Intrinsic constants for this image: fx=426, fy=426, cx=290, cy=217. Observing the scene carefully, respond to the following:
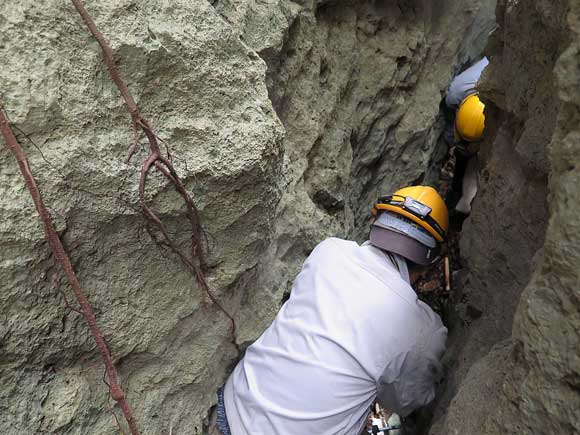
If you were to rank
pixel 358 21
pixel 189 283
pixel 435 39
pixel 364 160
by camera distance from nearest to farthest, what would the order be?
pixel 189 283 → pixel 358 21 → pixel 364 160 → pixel 435 39

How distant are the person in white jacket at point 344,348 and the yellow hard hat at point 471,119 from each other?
178 centimetres

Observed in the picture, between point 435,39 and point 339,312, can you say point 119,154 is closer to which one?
point 339,312

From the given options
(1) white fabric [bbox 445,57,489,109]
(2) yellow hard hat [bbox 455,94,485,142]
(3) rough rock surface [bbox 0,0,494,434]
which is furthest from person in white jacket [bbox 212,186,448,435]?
(1) white fabric [bbox 445,57,489,109]

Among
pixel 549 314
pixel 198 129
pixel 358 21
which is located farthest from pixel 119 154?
pixel 358 21

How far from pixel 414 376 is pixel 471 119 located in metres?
2.24

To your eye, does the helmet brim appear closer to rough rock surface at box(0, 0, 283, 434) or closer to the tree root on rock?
rough rock surface at box(0, 0, 283, 434)

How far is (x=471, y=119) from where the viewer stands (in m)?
3.22

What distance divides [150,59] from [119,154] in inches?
10.6

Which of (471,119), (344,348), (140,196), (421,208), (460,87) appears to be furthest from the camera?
(460,87)

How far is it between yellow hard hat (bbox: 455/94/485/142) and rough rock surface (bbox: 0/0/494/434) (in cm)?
188

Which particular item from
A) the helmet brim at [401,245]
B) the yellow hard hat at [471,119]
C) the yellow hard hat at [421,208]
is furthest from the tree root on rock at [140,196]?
the yellow hard hat at [471,119]

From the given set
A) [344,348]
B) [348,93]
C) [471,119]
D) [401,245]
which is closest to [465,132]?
[471,119]

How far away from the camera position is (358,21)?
2.55 m

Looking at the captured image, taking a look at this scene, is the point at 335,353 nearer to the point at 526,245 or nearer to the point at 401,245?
the point at 401,245
